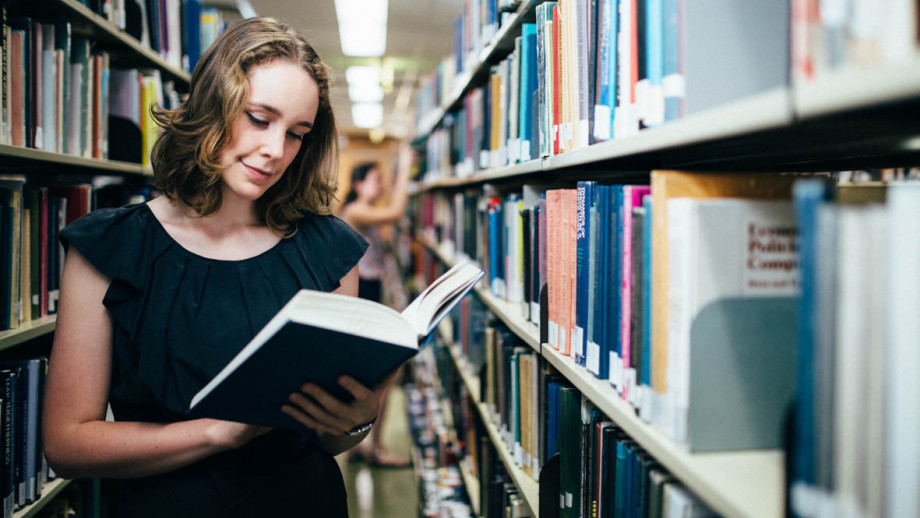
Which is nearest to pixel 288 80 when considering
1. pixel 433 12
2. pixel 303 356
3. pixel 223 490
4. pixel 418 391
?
pixel 303 356

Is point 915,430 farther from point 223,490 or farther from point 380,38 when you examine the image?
point 380,38

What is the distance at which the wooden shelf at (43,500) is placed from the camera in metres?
1.36

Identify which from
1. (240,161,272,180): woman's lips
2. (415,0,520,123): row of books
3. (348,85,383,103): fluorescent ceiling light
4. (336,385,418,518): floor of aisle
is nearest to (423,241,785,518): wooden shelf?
(240,161,272,180): woman's lips

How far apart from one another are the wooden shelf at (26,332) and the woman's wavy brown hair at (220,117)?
0.55m

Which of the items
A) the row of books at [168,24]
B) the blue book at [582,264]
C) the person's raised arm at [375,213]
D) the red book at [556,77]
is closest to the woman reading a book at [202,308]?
the blue book at [582,264]

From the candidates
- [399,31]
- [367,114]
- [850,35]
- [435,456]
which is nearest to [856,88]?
[850,35]

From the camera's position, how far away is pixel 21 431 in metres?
1.38

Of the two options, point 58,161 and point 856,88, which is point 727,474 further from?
point 58,161

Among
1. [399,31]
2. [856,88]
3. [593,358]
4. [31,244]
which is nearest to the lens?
[856,88]

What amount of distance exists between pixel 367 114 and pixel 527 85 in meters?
9.37

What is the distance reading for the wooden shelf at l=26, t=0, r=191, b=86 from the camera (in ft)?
4.99

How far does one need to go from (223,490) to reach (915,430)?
99 centimetres

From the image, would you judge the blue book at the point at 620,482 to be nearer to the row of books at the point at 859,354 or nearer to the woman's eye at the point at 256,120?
the row of books at the point at 859,354

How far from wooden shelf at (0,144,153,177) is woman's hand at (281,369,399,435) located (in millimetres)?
867
